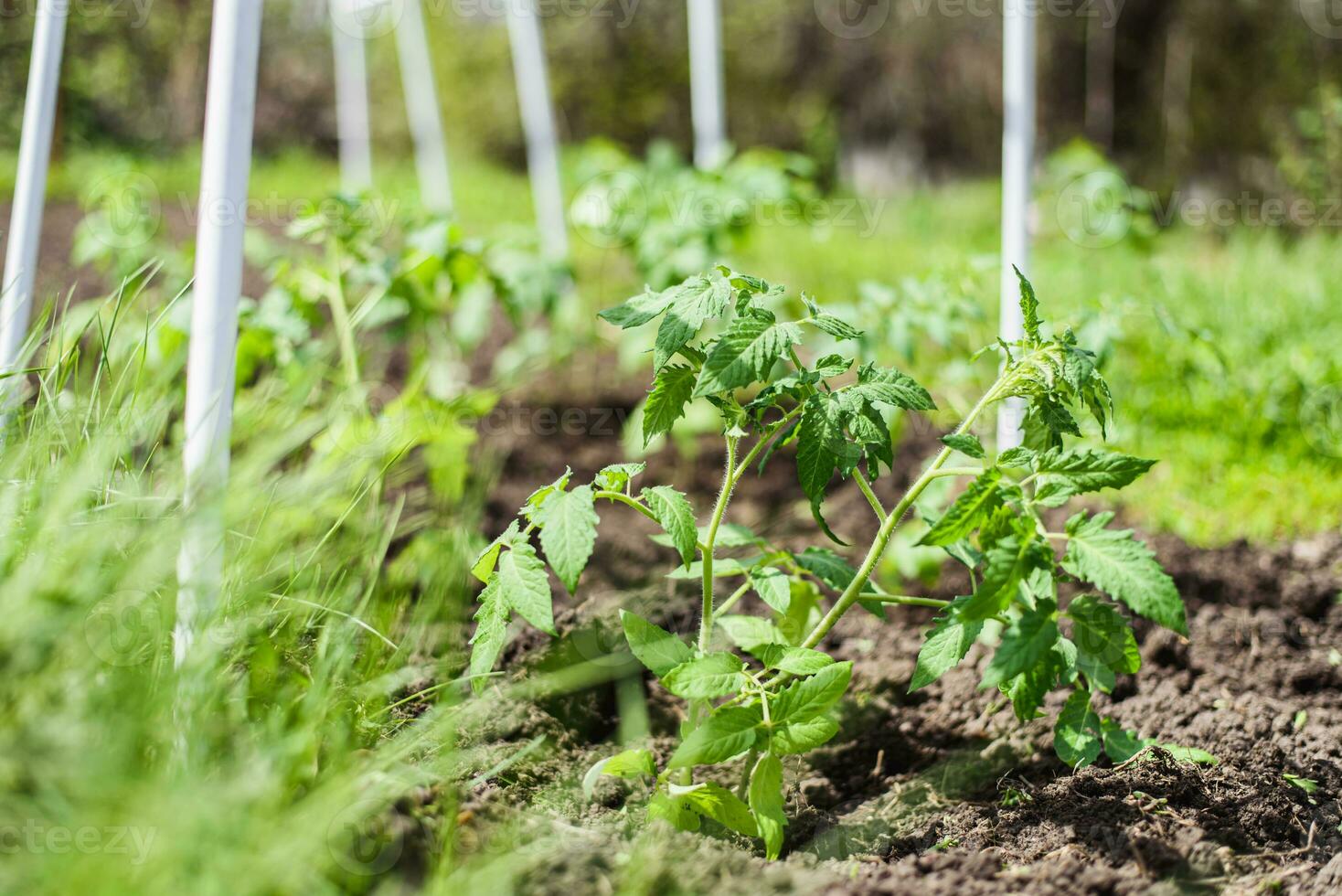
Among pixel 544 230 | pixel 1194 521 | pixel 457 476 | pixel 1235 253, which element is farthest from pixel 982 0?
pixel 457 476

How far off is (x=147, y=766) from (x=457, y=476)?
0.97m

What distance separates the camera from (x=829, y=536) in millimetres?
1123

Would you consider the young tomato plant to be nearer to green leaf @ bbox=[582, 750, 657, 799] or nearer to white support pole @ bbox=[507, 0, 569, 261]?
green leaf @ bbox=[582, 750, 657, 799]

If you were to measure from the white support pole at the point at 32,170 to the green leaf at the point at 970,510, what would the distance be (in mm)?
1386

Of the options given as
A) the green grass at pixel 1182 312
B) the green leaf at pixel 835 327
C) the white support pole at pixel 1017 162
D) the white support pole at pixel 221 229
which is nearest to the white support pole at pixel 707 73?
the green grass at pixel 1182 312

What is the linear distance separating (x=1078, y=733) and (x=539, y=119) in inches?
134

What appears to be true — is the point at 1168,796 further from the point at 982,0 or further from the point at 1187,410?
the point at 982,0

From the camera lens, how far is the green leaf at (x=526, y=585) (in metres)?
1.06

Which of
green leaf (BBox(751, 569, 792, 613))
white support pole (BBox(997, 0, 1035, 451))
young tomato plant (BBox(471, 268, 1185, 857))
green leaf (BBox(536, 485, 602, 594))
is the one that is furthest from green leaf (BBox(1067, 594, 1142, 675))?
white support pole (BBox(997, 0, 1035, 451))

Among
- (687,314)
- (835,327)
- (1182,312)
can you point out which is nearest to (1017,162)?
(835,327)

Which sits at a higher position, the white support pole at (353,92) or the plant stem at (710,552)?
the white support pole at (353,92)

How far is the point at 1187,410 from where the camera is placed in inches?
123

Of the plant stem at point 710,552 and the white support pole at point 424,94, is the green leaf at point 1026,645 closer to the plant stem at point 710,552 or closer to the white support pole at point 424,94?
the plant stem at point 710,552

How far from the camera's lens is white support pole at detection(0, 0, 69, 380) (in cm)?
157
